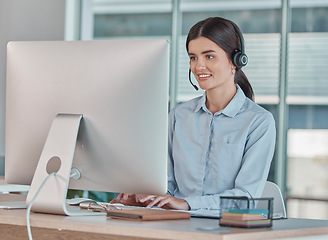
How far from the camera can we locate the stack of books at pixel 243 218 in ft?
6.22

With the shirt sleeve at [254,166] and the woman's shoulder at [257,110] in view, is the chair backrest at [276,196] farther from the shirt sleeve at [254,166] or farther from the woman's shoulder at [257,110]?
the woman's shoulder at [257,110]

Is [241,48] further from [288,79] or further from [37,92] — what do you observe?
[288,79]

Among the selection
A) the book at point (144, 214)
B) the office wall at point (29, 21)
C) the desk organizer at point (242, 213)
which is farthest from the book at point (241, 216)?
the office wall at point (29, 21)

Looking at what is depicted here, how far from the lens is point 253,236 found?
1.81m

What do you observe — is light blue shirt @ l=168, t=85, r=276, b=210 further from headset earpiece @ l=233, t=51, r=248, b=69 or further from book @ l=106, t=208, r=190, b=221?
book @ l=106, t=208, r=190, b=221

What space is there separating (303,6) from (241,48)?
10.4 feet

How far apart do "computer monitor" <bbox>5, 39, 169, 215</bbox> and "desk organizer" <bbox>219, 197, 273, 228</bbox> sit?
8.2 inches

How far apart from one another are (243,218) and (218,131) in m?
0.81

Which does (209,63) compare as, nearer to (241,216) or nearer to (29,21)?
(241,216)

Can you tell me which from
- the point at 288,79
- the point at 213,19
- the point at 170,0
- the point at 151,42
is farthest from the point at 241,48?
the point at 170,0

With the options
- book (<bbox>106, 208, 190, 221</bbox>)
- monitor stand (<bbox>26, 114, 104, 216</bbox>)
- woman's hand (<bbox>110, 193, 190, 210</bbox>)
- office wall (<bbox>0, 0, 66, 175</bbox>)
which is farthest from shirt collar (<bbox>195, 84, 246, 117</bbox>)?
office wall (<bbox>0, 0, 66, 175</bbox>)

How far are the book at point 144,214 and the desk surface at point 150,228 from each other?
35 millimetres

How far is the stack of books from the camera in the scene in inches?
74.6

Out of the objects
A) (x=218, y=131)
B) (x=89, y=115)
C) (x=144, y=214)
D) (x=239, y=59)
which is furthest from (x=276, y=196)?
(x=89, y=115)
